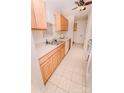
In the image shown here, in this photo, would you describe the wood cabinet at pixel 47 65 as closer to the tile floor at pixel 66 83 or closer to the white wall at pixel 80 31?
the tile floor at pixel 66 83

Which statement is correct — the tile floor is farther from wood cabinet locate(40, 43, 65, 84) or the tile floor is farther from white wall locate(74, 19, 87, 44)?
white wall locate(74, 19, 87, 44)

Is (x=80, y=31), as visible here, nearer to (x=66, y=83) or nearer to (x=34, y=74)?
(x=66, y=83)

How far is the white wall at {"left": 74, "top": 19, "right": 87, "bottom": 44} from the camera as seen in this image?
942 centimetres

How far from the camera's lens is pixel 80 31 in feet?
31.9

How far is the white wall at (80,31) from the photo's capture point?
942cm

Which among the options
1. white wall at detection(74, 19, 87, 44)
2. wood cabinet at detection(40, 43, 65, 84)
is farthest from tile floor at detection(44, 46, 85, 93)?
white wall at detection(74, 19, 87, 44)

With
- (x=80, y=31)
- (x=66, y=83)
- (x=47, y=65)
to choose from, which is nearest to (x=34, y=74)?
(x=47, y=65)

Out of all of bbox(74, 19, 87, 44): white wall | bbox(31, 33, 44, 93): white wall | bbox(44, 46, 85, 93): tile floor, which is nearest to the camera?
bbox(31, 33, 44, 93): white wall

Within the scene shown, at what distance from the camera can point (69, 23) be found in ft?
25.0

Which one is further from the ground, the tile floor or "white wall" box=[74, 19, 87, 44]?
"white wall" box=[74, 19, 87, 44]

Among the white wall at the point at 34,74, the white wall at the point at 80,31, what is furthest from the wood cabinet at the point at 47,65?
the white wall at the point at 80,31

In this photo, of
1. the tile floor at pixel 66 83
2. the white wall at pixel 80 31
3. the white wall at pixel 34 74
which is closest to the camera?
the white wall at pixel 34 74
